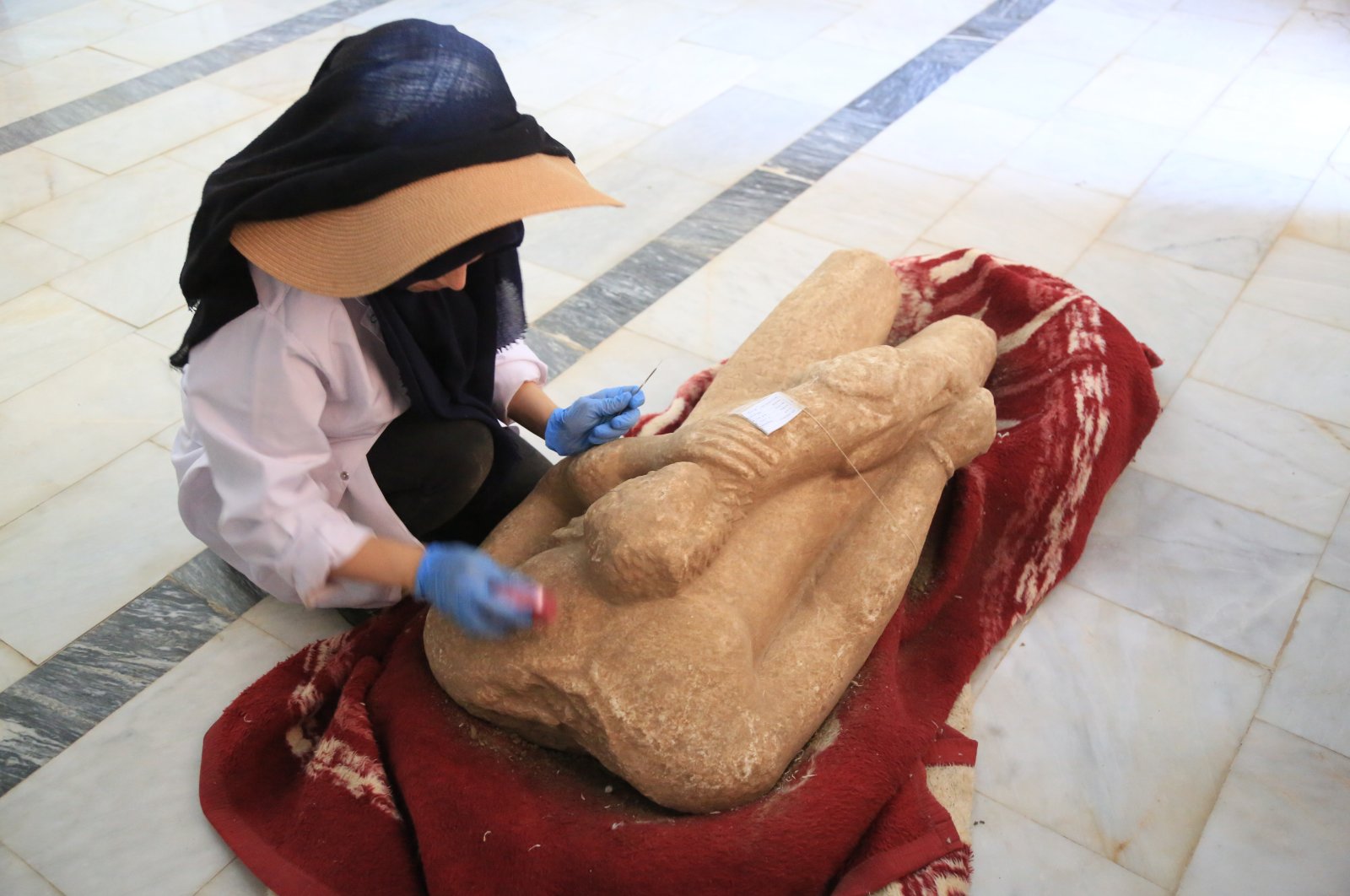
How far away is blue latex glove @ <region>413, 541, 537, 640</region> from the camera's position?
1957 mm

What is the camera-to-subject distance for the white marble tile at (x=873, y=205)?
13.0ft

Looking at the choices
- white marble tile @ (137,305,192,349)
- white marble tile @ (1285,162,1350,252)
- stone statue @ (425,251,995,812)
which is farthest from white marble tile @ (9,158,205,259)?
white marble tile @ (1285,162,1350,252)

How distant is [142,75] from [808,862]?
494 centimetres

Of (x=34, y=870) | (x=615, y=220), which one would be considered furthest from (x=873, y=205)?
(x=34, y=870)

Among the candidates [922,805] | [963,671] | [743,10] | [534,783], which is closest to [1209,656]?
[963,671]

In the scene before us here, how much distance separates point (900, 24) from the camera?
5477 mm

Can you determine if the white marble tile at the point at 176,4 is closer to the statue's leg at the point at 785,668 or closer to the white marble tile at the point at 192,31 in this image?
the white marble tile at the point at 192,31

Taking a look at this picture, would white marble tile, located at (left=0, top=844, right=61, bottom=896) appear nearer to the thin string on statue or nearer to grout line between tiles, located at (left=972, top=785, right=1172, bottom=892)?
the thin string on statue

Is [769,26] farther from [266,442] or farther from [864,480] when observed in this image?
[266,442]

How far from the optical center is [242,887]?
2127 mm

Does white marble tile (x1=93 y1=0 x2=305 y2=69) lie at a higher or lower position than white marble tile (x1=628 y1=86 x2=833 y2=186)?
higher

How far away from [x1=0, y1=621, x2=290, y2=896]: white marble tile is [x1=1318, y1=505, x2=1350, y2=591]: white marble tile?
2.58 metres

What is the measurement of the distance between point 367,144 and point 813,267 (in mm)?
2337

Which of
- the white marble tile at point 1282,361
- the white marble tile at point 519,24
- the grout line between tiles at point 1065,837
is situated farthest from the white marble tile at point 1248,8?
the grout line between tiles at point 1065,837
